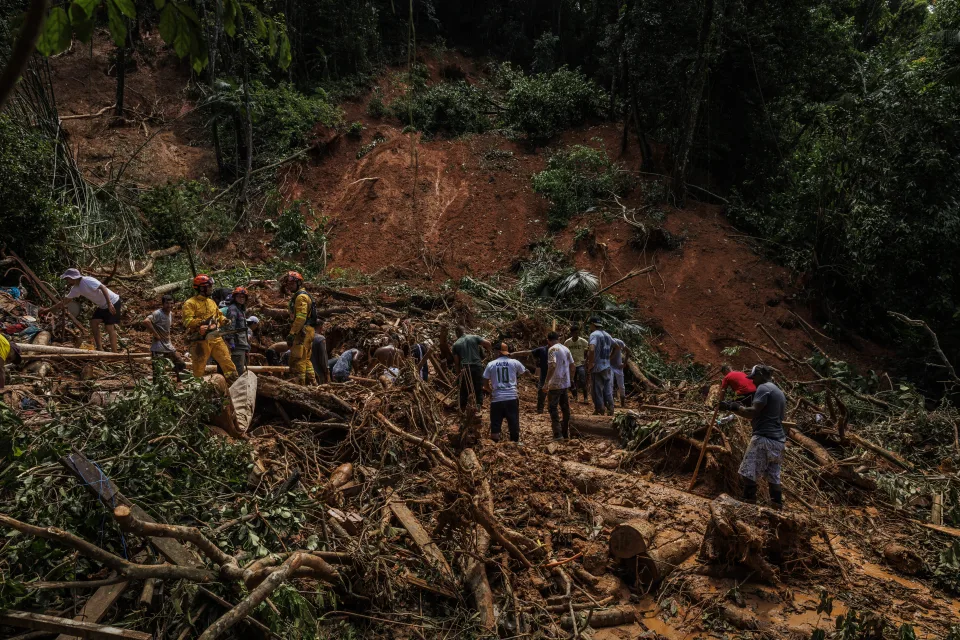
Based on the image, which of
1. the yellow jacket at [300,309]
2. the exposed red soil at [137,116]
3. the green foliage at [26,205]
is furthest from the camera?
the exposed red soil at [137,116]

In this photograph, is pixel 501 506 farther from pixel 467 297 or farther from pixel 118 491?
pixel 467 297

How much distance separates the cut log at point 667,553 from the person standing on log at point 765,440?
0.83 m

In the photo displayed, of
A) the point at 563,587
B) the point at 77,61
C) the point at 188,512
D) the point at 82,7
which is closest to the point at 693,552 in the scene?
the point at 563,587

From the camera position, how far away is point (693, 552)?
5598 millimetres

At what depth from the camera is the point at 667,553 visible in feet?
17.7

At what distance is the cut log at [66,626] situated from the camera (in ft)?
8.96

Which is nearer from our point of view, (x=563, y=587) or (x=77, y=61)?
(x=563, y=587)

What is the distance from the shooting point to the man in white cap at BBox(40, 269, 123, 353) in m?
7.28

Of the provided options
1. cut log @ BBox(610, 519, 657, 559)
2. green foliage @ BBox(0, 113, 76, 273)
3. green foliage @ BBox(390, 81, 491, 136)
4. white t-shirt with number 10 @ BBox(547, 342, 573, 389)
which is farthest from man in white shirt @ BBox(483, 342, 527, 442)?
green foliage @ BBox(390, 81, 491, 136)

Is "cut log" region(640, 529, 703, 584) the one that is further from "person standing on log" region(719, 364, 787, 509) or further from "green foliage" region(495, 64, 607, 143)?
"green foliage" region(495, 64, 607, 143)

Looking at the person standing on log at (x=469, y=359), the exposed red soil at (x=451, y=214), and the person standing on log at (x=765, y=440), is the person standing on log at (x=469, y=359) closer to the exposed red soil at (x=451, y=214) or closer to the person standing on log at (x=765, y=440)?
the person standing on log at (x=765, y=440)

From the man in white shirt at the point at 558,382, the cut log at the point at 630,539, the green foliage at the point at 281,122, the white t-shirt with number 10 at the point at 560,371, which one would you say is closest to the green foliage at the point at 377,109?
the green foliage at the point at 281,122

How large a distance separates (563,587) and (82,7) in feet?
15.7

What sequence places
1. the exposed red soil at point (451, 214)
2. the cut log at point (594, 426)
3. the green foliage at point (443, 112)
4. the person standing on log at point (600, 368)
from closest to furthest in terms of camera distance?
the cut log at point (594, 426)
the person standing on log at point (600, 368)
the exposed red soil at point (451, 214)
the green foliage at point (443, 112)
